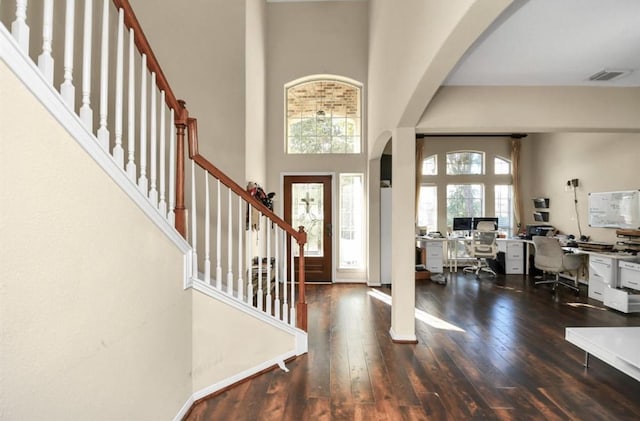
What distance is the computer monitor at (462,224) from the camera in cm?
718

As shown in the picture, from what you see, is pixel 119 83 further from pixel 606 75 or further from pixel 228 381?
pixel 606 75

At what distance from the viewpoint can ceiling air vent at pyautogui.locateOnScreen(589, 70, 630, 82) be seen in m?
3.15

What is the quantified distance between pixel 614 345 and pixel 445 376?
4.35 feet

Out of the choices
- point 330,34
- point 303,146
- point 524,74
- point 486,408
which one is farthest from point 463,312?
point 330,34

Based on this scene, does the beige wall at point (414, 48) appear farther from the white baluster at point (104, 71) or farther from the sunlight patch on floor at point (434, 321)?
the sunlight patch on floor at point (434, 321)

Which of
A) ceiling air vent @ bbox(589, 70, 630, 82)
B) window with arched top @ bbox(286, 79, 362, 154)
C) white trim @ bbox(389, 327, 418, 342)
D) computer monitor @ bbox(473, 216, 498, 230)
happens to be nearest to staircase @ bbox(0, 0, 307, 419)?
white trim @ bbox(389, 327, 418, 342)

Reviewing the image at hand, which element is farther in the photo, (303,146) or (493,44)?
(303,146)

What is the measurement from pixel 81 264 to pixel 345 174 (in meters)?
5.17

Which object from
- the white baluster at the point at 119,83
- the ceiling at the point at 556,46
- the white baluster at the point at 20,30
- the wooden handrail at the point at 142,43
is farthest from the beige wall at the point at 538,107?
the white baluster at the point at 20,30

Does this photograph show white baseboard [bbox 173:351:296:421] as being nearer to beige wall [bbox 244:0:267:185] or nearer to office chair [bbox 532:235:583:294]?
beige wall [bbox 244:0:267:185]

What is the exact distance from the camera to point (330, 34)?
6.10 metres

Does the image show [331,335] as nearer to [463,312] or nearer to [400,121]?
[463,312]

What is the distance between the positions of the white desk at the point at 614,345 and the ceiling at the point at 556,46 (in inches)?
95.0

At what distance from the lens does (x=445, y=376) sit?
2707 mm
